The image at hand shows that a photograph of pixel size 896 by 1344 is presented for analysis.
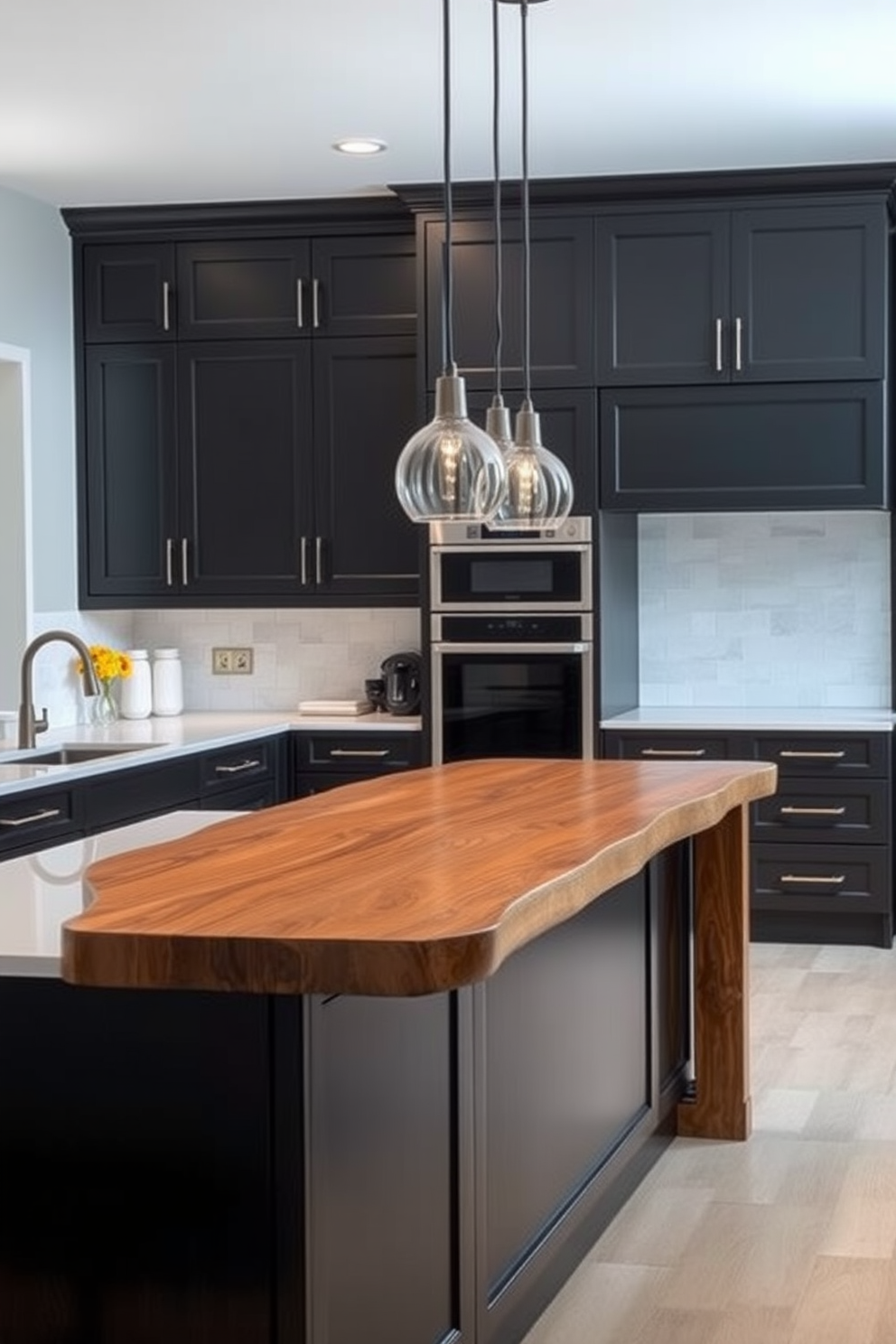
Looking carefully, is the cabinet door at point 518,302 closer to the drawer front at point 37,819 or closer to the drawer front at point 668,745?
the drawer front at point 668,745

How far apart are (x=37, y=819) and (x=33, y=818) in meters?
0.02

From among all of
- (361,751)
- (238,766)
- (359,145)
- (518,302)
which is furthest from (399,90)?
(361,751)

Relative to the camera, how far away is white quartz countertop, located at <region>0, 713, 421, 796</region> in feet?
17.4

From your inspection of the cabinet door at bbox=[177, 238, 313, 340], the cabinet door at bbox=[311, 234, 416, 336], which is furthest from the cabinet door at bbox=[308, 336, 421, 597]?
the cabinet door at bbox=[177, 238, 313, 340]

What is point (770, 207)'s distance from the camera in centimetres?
637

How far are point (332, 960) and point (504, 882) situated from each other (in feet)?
1.56

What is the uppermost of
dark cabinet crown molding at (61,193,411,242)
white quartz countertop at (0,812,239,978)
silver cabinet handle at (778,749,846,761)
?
dark cabinet crown molding at (61,193,411,242)

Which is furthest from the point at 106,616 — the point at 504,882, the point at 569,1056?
the point at 504,882

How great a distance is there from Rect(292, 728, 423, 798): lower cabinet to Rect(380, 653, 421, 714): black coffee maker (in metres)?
0.19

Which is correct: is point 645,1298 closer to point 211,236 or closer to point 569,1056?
point 569,1056

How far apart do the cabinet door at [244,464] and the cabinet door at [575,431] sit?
808 mm

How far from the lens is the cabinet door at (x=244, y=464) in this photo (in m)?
6.85

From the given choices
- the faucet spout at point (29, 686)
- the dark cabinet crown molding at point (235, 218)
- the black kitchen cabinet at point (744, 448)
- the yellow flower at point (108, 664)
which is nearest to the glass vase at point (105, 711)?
the yellow flower at point (108, 664)

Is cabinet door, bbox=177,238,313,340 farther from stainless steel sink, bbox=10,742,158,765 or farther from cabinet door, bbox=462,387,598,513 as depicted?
stainless steel sink, bbox=10,742,158,765
